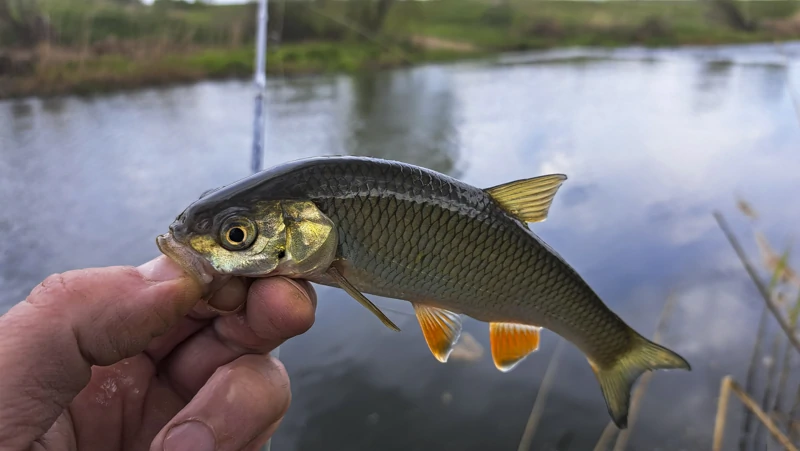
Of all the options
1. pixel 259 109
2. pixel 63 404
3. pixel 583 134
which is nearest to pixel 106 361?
pixel 63 404

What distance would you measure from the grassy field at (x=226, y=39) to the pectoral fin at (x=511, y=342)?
188 inches

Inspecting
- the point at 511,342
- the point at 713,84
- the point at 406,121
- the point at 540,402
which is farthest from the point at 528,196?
the point at 713,84

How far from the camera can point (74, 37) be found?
14.1 metres

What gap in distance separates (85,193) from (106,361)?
481 cm

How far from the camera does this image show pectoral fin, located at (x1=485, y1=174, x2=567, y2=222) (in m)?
1.74

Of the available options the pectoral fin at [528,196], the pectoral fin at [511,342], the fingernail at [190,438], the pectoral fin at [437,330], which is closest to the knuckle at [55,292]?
the fingernail at [190,438]

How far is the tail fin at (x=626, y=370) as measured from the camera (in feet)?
6.38

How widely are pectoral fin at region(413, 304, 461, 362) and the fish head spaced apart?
1.50 feet

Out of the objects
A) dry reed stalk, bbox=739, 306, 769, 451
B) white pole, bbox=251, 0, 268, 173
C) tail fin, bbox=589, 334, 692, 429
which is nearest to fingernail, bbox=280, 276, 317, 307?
tail fin, bbox=589, 334, 692, 429

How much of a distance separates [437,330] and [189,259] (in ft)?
2.79

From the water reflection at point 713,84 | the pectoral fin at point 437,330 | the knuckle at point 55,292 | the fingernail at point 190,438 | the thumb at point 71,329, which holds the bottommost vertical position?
the fingernail at point 190,438

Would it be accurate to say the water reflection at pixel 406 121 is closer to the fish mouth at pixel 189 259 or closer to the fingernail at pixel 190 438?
the fish mouth at pixel 189 259

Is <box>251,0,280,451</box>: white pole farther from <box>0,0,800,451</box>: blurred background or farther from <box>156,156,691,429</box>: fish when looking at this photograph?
<box>156,156,691,429</box>: fish

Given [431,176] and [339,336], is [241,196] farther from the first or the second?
[339,336]
